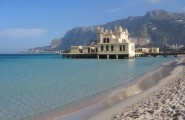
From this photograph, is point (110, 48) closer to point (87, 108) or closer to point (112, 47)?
point (112, 47)

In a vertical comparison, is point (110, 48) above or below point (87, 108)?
above

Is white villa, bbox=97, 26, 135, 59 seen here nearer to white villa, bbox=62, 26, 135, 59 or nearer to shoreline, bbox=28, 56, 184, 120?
white villa, bbox=62, 26, 135, 59

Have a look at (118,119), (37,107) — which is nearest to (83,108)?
(37,107)

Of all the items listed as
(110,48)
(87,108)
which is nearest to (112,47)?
(110,48)

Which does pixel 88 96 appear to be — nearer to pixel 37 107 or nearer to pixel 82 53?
pixel 37 107

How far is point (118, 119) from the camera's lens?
30.7ft

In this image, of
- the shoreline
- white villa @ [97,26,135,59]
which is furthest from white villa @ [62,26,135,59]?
the shoreline

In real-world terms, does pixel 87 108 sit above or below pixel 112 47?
below

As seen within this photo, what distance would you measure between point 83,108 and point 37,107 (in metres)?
1.86

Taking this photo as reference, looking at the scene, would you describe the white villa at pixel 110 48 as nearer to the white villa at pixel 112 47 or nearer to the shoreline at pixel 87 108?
the white villa at pixel 112 47

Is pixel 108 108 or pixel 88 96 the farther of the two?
pixel 88 96

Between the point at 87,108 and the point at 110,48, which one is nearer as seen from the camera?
the point at 87,108

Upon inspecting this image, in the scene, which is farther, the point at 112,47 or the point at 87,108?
the point at 112,47

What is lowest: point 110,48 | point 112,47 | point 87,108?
point 87,108
